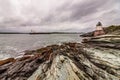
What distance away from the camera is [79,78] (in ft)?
28.4

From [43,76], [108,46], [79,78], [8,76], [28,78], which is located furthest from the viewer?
[108,46]

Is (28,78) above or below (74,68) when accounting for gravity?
below

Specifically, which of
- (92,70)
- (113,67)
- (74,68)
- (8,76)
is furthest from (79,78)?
(8,76)

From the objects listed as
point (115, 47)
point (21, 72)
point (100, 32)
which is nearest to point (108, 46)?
point (115, 47)

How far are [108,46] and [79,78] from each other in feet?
40.1

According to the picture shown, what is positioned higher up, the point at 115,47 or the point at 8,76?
the point at 115,47

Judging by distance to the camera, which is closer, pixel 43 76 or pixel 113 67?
pixel 43 76

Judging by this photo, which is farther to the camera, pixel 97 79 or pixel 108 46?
pixel 108 46

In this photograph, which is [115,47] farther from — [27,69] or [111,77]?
[27,69]

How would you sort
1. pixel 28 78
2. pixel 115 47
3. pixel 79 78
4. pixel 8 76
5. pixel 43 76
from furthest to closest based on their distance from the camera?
pixel 115 47 → pixel 8 76 → pixel 28 78 → pixel 43 76 → pixel 79 78

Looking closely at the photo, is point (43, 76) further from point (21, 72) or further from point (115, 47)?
point (115, 47)

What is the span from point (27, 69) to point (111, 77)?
7264 millimetres

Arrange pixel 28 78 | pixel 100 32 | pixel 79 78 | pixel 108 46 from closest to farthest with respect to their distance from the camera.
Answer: pixel 79 78 → pixel 28 78 → pixel 108 46 → pixel 100 32

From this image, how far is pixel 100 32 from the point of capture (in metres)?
51.9
